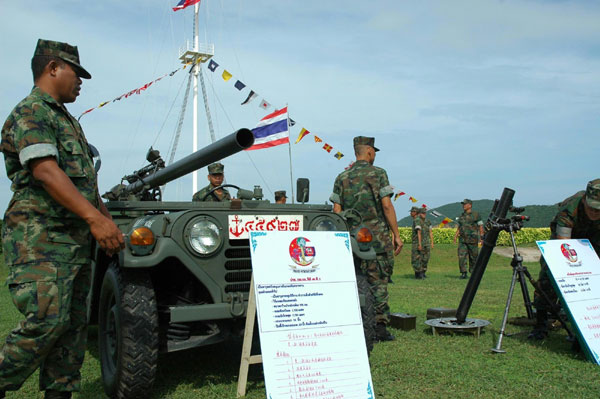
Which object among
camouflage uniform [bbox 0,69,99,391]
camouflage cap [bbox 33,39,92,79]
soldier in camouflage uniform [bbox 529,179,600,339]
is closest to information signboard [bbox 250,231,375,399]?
camouflage uniform [bbox 0,69,99,391]

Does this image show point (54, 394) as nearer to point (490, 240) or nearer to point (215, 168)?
point (490, 240)

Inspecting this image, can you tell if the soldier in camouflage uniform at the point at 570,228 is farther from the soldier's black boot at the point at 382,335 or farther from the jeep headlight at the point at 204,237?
the jeep headlight at the point at 204,237

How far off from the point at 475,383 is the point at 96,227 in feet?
9.12

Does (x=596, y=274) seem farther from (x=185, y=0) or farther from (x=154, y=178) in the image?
(x=185, y=0)

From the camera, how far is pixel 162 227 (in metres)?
3.76

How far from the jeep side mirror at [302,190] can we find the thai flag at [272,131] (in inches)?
208

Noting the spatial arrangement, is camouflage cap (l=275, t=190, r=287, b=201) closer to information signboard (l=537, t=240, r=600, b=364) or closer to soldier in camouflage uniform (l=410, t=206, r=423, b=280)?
soldier in camouflage uniform (l=410, t=206, r=423, b=280)

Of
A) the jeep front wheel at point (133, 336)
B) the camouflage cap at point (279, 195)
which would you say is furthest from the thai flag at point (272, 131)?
the jeep front wheel at point (133, 336)

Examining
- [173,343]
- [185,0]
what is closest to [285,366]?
[173,343]

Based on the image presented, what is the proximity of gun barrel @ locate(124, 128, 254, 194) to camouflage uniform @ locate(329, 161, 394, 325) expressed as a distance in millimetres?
1799

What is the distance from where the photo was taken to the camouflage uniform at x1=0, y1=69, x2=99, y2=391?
2.75 m

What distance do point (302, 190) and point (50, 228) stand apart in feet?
8.94

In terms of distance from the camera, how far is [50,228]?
2.87 metres

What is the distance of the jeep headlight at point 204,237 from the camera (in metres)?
3.79
